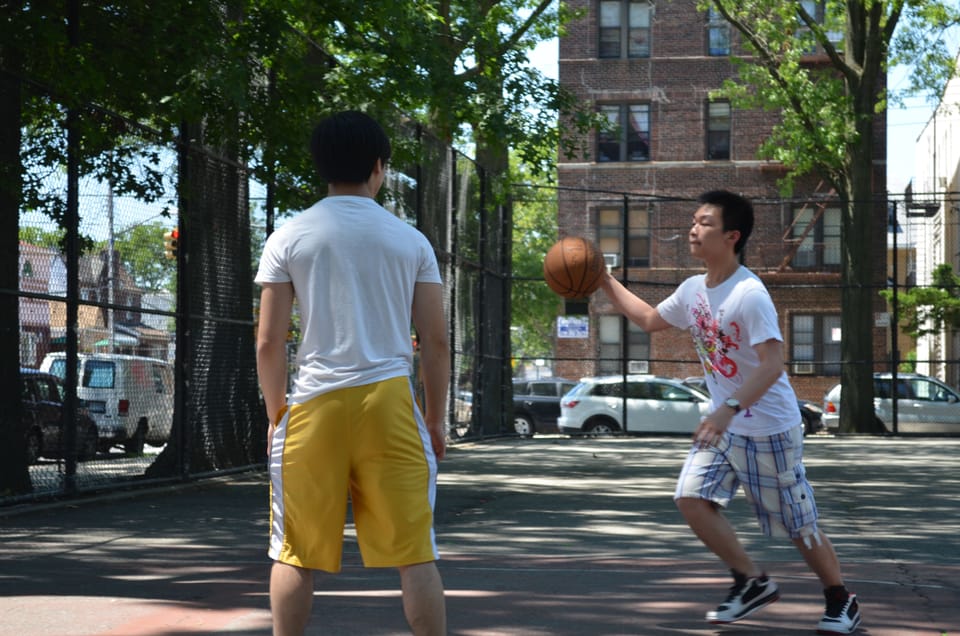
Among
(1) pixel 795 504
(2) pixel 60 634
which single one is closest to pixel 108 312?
(2) pixel 60 634

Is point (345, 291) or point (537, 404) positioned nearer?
point (345, 291)

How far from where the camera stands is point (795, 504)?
6012 millimetres

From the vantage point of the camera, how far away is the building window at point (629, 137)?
46062 millimetres

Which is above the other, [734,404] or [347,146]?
[347,146]

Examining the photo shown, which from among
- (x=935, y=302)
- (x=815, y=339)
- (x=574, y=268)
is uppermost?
(x=935, y=302)

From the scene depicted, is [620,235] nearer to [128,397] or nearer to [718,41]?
[718,41]

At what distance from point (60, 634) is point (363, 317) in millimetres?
2428

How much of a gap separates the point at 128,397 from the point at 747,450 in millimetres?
9109

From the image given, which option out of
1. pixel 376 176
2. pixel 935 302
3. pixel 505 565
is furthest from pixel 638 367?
pixel 376 176

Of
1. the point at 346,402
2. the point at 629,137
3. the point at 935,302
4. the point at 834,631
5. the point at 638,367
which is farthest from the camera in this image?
the point at 629,137

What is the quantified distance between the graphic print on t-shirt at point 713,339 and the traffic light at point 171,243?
8.47 m

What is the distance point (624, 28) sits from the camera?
46.2m

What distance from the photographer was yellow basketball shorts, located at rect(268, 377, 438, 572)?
428 centimetres

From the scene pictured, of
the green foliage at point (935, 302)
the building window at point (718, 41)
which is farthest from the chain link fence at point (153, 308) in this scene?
the building window at point (718, 41)
